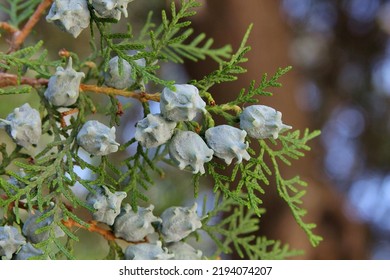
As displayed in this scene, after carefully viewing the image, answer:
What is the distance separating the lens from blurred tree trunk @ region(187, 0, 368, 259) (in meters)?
1.57

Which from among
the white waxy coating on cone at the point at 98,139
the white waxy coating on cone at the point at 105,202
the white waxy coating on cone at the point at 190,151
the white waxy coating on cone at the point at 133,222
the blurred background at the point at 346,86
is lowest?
the blurred background at the point at 346,86

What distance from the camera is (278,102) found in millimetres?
1659

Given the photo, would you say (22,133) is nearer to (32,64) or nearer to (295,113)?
(32,64)

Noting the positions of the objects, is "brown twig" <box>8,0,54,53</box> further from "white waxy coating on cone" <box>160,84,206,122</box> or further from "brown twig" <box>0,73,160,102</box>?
"white waxy coating on cone" <box>160,84,206,122</box>

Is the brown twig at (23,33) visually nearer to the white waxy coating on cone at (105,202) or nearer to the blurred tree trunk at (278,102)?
the white waxy coating on cone at (105,202)

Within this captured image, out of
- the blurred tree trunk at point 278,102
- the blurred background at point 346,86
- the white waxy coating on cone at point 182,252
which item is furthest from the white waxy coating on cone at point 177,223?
the blurred background at point 346,86

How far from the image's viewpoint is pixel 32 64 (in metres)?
0.51

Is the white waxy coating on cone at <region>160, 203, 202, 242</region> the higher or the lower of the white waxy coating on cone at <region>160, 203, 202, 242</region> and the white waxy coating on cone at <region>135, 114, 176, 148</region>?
the lower

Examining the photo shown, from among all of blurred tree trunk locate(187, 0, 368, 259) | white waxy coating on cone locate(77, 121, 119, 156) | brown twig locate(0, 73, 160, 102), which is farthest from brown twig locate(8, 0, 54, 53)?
blurred tree trunk locate(187, 0, 368, 259)

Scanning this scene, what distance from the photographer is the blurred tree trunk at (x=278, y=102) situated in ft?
5.14

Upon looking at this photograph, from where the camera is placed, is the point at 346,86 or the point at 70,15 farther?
the point at 346,86

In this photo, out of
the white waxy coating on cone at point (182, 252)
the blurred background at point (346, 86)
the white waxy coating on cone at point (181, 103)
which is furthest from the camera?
the blurred background at point (346, 86)

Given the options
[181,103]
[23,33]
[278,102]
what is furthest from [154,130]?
[278,102]

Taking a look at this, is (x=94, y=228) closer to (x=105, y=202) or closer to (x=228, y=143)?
(x=105, y=202)
